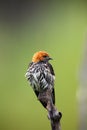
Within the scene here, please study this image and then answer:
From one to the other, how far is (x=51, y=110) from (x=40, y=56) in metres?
0.39

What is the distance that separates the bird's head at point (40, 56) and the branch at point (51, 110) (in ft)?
0.75

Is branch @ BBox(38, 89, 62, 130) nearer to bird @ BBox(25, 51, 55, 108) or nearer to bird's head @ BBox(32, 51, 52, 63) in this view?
bird @ BBox(25, 51, 55, 108)

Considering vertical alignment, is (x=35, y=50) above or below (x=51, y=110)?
above

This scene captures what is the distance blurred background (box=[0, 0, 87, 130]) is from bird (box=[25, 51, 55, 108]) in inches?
1.7

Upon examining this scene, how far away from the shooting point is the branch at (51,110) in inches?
74.2

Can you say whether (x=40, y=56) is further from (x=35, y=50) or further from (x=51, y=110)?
(x=51, y=110)

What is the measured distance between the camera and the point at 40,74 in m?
1.93

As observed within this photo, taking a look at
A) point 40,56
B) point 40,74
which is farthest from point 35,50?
point 40,74

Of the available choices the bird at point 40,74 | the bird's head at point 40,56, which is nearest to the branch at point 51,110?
the bird at point 40,74
